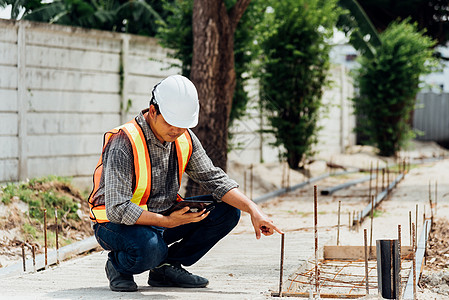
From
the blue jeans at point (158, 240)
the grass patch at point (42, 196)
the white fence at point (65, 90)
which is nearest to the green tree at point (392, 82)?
the white fence at point (65, 90)

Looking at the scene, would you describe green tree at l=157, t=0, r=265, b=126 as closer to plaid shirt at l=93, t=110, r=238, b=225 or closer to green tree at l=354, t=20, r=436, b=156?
plaid shirt at l=93, t=110, r=238, b=225

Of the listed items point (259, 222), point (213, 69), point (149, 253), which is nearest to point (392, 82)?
point (213, 69)

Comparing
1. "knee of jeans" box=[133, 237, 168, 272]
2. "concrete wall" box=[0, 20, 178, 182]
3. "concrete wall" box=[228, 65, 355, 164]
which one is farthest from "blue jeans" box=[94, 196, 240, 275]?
"concrete wall" box=[228, 65, 355, 164]

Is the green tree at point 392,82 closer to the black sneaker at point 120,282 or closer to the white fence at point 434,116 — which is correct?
the white fence at point 434,116

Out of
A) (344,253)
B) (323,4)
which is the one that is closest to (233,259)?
(344,253)

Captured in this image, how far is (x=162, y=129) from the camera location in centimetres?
Result: 378

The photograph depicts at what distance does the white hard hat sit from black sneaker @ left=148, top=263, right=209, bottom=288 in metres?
0.99

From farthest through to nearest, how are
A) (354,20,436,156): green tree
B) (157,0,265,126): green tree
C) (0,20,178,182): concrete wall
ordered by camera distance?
(354,20,436,156): green tree < (157,0,265,126): green tree < (0,20,178,182): concrete wall

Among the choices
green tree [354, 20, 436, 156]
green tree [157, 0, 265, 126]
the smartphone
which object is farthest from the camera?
green tree [354, 20, 436, 156]

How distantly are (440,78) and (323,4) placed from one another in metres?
31.5

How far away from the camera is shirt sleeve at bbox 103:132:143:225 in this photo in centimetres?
358

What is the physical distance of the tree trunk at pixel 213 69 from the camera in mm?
8000

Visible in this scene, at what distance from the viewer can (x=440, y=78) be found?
41156 millimetres

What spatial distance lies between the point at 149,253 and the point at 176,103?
2.96ft
